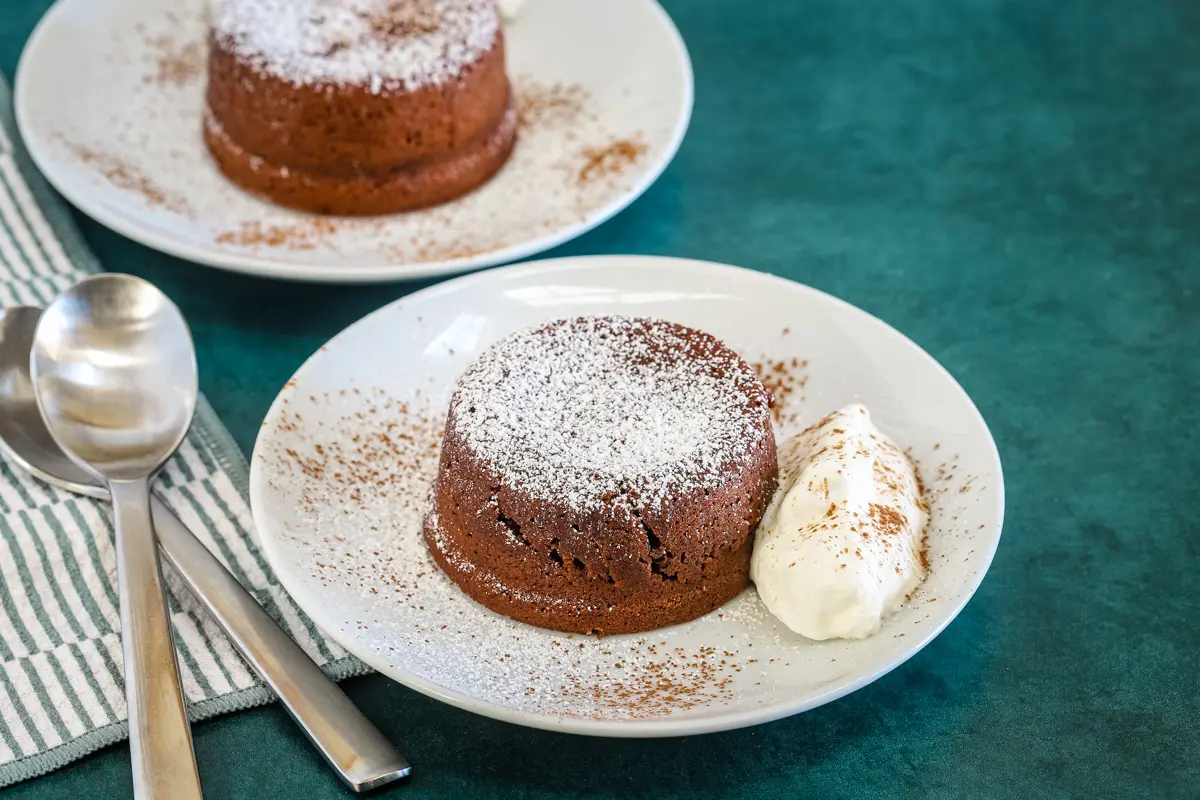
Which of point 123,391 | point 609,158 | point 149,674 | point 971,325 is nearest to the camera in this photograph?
point 149,674

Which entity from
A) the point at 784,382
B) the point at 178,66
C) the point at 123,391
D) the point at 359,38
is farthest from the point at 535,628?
the point at 178,66

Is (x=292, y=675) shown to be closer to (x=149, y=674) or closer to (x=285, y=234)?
(x=149, y=674)

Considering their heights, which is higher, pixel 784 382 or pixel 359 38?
pixel 359 38

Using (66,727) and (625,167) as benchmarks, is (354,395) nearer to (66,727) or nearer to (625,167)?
(66,727)

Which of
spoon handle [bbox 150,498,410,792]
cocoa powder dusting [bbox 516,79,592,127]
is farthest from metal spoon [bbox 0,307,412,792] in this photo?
cocoa powder dusting [bbox 516,79,592,127]

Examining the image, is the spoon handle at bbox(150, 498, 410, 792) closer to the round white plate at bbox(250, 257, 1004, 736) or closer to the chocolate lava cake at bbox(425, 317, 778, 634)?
the round white plate at bbox(250, 257, 1004, 736)

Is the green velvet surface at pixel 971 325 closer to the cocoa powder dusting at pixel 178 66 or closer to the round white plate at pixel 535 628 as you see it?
the round white plate at pixel 535 628

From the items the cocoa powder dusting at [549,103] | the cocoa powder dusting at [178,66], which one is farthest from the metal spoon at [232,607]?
the cocoa powder dusting at [549,103]

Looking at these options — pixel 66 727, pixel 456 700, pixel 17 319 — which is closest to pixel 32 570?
pixel 66 727
